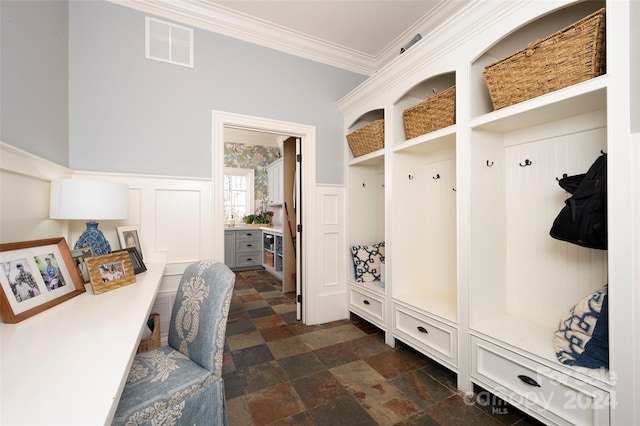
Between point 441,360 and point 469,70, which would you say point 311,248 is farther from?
point 469,70

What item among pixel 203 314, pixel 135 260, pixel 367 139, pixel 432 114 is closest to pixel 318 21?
pixel 367 139

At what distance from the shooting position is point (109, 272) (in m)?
1.44

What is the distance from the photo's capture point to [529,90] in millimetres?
1503

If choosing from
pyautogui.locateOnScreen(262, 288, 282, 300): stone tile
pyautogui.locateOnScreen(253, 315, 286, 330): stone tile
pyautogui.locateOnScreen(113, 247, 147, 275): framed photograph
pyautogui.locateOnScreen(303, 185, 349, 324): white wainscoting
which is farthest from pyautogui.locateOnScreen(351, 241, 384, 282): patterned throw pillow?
pyautogui.locateOnScreen(113, 247, 147, 275): framed photograph

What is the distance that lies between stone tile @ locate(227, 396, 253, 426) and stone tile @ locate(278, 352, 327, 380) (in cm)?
38

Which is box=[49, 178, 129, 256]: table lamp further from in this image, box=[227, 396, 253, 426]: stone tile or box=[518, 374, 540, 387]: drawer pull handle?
box=[518, 374, 540, 387]: drawer pull handle

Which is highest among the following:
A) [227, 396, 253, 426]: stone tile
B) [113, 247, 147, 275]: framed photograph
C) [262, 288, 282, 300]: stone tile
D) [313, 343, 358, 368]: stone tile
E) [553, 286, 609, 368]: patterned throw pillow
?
[113, 247, 147, 275]: framed photograph

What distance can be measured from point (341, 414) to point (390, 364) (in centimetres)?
66

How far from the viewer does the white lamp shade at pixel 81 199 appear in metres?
1.51

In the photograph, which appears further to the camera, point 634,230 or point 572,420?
point 572,420

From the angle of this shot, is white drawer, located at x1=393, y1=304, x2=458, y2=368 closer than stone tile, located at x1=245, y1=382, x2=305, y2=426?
No

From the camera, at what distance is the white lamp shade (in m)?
1.51

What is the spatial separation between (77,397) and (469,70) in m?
2.31

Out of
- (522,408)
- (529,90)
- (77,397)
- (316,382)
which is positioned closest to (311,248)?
(316,382)
